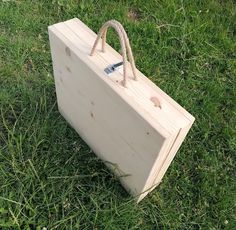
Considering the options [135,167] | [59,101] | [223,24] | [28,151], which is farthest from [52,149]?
[223,24]

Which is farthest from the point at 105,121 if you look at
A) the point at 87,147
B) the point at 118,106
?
the point at 87,147

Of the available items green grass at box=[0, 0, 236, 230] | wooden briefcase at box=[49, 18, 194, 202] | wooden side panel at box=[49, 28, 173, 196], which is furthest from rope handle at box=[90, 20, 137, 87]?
green grass at box=[0, 0, 236, 230]

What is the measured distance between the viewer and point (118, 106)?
1503 millimetres

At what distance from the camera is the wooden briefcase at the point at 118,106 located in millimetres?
1410

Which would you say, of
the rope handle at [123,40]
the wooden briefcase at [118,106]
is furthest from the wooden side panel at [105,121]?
the rope handle at [123,40]

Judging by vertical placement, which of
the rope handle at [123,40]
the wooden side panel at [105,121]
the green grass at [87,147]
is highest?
the rope handle at [123,40]

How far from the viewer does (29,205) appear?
1.77 metres

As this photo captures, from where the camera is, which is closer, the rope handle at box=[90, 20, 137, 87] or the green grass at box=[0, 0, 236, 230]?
the rope handle at box=[90, 20, 137, 87]

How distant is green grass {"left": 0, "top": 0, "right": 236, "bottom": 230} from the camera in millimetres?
1834

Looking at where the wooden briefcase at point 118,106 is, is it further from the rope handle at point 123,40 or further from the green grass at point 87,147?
the green grass at point 87,147

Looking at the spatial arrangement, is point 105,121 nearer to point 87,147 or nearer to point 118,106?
point 118,106

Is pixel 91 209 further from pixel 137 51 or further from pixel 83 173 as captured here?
pixel 137 51

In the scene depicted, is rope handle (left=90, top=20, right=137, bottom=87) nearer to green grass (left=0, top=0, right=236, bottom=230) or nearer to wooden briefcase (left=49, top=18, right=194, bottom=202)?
wooden briefcase (left=49, top=18, right=194, bottom=202)

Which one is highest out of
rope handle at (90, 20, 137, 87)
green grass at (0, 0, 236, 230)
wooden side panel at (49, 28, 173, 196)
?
rope handle at (90, 20, 137, 87)
